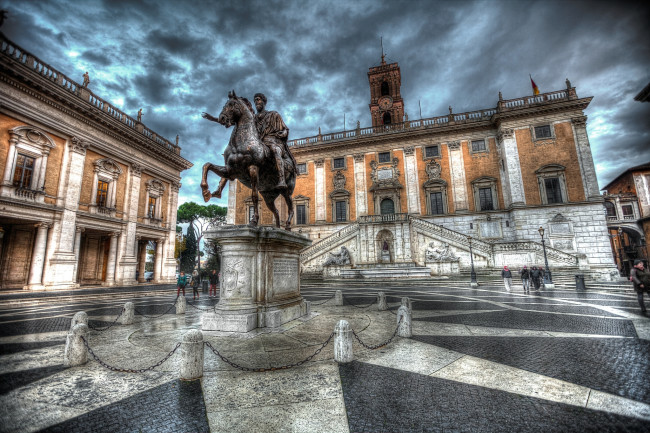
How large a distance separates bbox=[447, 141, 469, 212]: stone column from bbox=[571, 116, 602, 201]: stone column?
30.0ft

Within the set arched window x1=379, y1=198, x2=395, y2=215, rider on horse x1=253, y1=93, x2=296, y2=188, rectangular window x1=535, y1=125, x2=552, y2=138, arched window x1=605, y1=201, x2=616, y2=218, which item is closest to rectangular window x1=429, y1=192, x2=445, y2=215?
arched window x1=379, y1=198, x2=395, y2=215

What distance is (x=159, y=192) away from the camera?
2502 cm

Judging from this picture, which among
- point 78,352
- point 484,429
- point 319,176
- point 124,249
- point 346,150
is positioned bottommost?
point 484,429

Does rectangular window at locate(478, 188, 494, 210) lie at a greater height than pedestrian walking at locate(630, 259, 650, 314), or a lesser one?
greater

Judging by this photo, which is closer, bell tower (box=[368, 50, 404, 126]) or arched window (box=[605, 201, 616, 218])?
arched window (box=[605, 201, 616, 218])

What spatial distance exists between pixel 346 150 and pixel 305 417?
3069 centimetres

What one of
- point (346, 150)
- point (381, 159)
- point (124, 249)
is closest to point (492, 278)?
point (381, 159)

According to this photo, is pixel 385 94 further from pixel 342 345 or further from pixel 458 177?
pixel 342 345

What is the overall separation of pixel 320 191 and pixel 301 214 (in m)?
3.43

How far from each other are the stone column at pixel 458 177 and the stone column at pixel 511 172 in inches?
135

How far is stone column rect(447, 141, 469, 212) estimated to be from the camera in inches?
1078

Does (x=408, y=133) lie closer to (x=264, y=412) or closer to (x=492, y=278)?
(x=492, y=278)

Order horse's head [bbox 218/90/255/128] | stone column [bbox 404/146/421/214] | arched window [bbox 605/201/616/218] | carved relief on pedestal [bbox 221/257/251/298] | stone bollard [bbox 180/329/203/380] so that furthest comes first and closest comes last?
1. arched window [bbox 605/201/616/218]
2. stone column [bbox 404/146/421/214]
3. horse's head [bbox 218/90/255/128]
4. carved relief on pedestal [bbox 221/257/251/298]
5. stone bollard [bbox 180/329/203/380]

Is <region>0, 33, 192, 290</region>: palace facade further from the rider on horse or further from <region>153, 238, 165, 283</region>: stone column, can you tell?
the rider on horse
